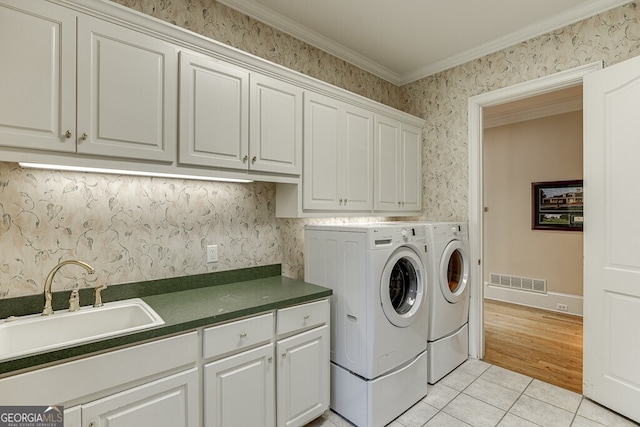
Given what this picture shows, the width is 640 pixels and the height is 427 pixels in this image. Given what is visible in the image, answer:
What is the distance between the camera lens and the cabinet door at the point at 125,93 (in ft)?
4.55

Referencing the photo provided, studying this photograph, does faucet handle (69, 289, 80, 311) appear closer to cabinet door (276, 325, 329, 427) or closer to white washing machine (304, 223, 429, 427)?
cabinet door (276, 325, 329, 427)

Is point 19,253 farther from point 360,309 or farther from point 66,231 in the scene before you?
point 360,309

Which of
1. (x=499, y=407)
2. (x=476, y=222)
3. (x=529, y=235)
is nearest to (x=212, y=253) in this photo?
(x=499, y=407)

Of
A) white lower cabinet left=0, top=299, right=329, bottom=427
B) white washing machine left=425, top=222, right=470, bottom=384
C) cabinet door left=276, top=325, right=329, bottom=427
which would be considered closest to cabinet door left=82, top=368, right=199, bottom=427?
white lower cabinet left=0, top=299, right=329, bottom=427

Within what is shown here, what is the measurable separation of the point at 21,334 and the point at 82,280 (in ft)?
1.11

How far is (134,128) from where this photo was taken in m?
1.50

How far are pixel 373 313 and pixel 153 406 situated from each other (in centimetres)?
120

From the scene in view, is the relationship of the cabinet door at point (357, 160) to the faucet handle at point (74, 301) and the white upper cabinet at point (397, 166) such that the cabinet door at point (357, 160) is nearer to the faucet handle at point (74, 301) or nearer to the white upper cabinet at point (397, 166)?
the white upper cabinet at point (397, 166)

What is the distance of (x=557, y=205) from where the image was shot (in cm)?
414

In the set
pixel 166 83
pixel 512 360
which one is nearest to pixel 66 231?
pixel 166 83

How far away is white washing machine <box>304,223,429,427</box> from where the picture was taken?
1.94 m

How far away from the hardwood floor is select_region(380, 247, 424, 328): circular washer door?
4.23 feet

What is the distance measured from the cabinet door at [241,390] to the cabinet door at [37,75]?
1.21 m

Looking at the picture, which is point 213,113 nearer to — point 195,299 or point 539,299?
point 195,299
